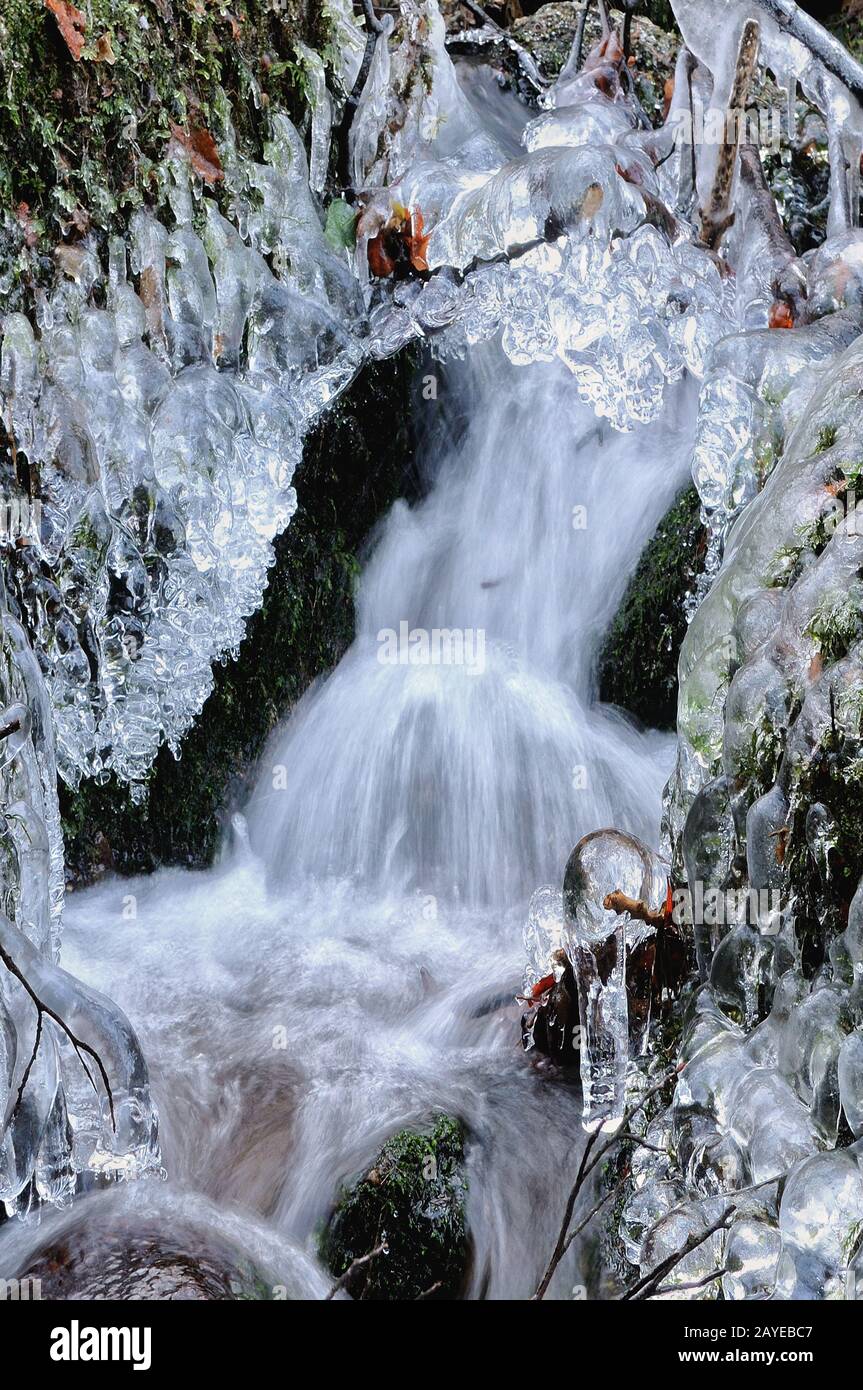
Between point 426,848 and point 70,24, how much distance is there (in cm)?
290

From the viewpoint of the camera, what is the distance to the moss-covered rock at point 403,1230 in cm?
324

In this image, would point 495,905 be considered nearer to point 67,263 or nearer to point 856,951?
point 856,951

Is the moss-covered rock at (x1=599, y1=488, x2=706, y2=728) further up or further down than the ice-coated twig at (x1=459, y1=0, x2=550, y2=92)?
further down

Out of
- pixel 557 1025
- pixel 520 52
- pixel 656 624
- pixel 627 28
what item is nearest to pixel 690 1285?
pixel 557 1025

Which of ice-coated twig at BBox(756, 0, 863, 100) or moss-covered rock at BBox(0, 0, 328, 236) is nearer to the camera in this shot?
ice-coated twig at BBox(756, 0, 863, 100)

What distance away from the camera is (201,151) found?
4.80 m

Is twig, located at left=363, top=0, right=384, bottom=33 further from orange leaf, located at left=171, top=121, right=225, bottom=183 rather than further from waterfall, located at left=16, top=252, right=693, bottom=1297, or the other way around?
waterfall, located at left=16, top=252, right=693, bottom=1297

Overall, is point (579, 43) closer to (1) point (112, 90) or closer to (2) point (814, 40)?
(2) point (814, 40)

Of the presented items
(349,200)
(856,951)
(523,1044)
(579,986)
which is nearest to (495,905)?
(523,1044)

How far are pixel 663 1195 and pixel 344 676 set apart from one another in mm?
2453

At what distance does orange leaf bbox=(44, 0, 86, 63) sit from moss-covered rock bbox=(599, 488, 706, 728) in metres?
2.44

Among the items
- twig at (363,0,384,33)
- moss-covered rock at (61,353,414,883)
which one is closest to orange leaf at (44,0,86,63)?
twig at (363,0,384,33)

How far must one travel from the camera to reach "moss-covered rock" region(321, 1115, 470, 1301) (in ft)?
10.6

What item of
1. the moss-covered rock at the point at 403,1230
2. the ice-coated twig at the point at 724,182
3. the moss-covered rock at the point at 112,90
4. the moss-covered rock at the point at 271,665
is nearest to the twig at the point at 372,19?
the moss-covered rock at the point at 112,90
